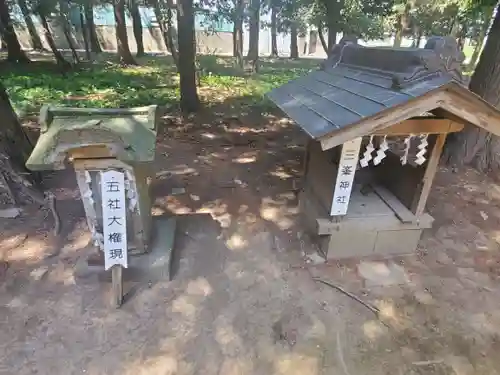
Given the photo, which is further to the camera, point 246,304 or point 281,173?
point 281,173

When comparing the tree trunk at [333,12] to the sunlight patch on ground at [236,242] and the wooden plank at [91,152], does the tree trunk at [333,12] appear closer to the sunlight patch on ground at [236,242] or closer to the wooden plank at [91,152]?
the sunlight patch on ground at [236,242]

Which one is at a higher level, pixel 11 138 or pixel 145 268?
pixel 11 138

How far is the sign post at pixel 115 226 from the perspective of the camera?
129 inches

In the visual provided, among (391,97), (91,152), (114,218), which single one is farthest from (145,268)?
(391,97)

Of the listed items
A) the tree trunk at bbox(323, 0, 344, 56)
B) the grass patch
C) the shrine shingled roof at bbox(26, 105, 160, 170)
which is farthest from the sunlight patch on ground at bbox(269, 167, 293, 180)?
the tree trunk at bbox(323, 0, 344, 56)

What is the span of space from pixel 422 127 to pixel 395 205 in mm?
1309

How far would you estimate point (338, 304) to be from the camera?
146 inches

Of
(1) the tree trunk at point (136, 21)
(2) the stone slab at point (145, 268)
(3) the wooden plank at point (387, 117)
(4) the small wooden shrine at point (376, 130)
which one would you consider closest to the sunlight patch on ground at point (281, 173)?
(4) the small wooden shrine at point (376, 130)

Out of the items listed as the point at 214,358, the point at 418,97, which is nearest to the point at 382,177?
the point at 418,97

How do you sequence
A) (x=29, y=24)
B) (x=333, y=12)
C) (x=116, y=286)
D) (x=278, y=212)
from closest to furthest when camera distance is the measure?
(x=116, y=286), (x=278, y=212), (x=333, y=12), (x=29, y=24)

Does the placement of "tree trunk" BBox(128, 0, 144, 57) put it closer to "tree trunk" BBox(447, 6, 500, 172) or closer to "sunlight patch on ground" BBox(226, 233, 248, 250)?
"tree trunk" BBox(447, 6, 500, 172)

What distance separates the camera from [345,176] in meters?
3.90

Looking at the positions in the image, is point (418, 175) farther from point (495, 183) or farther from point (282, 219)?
point (495, 183)

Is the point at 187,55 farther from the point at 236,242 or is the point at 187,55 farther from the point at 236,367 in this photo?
the point at 236,367
